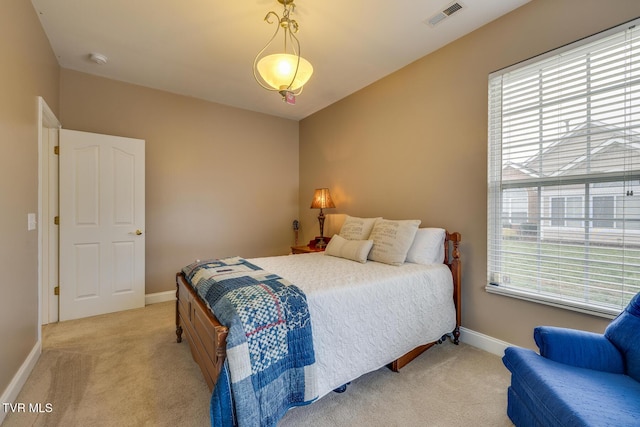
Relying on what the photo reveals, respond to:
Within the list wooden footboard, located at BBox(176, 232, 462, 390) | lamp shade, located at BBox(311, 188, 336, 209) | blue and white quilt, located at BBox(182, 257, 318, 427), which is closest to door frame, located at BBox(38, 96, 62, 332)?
wooden footboard, located at BBox(176, 232, 462, 390)

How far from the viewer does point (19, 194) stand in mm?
1923

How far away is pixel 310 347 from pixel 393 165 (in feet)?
7.55

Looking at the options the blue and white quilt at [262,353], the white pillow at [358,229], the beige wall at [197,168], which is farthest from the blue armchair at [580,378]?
the beige wall at [197,168]

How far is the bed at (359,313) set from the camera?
1637 millimetres

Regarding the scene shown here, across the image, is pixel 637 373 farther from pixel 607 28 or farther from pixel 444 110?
pixel 444 110

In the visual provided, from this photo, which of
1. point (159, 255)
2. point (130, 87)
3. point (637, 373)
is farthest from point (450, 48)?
point (159, 255)

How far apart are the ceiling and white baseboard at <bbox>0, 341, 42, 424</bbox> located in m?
2.69

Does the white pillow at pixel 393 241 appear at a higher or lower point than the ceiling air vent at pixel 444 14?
lower

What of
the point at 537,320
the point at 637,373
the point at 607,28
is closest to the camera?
the point at 637,373

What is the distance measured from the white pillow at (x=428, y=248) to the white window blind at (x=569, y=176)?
1.28 feet

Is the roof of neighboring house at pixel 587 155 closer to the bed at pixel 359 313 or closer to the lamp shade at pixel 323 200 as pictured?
the bed at pixel 359 313

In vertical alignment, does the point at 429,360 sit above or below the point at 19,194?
below

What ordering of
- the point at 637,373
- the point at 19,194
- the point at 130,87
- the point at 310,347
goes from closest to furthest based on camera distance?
the point at 637,373
the point at 310,347
the point at 19,194
the point at 130,87

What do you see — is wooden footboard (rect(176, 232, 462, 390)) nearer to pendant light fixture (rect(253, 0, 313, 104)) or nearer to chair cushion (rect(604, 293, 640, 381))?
chair cushion (rect(604, 293, 640, 381))
